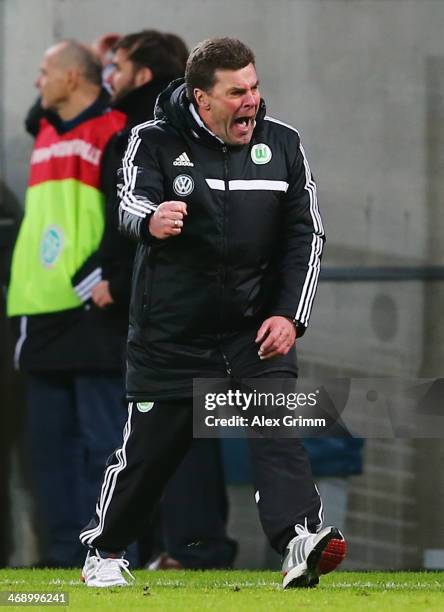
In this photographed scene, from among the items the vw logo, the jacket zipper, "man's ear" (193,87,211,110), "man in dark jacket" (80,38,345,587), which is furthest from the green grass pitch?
"man's ear" (193,87,211,110)

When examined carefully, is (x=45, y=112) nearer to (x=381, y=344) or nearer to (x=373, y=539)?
(x=381, y=344)

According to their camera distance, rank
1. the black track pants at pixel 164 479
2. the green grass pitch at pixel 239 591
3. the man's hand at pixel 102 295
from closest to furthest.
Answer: the green grass pitch at pixel 239 591 → the black track pants at pixel 164 479 → the man's hand at pixel 102 295

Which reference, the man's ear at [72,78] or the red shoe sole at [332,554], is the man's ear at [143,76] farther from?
the red shoe sole at [332,554]

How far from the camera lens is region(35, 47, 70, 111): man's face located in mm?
7758

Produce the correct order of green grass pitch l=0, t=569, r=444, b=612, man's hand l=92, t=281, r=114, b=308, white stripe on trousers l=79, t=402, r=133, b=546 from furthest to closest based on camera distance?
man's hand l=92, t=281, r=114, b=308 → white stripe on trousers l=79, t=402, r=133, b=546 → green grass pitch l=0, t=569, r=444, b=612

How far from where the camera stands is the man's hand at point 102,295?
7359mm

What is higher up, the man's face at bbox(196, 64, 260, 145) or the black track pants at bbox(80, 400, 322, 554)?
the man's face at bbox(196, 64, 260, 145)

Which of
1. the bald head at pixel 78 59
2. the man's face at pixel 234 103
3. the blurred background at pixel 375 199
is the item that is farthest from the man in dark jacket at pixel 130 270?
the man's face at pixel 234 103

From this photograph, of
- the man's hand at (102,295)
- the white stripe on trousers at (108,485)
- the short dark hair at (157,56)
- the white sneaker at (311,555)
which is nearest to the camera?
the white sneaker at (311,555)

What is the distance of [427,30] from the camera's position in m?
7.57

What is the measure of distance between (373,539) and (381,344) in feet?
2.80

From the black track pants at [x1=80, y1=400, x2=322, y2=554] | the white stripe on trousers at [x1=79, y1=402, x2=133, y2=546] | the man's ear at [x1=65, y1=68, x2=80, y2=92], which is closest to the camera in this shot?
the black track pants at [x1=80, y1=400, x2=322, y2=554]

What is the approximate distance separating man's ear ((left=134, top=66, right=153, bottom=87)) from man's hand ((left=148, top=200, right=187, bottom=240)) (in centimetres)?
205

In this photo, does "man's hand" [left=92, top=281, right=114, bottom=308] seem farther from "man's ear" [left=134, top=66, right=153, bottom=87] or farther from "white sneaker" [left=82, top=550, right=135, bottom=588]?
"white sneaker" [left=82, top=550, right=135, bottom=588]
